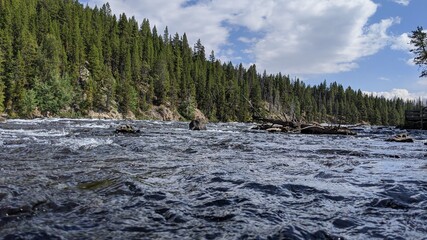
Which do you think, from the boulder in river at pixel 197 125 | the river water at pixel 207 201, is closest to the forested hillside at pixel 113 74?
the boulder in river at pixel 197 125

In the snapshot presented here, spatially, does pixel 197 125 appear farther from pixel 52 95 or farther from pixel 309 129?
pixel 52 95

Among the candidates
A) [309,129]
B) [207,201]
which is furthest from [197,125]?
[207,201]

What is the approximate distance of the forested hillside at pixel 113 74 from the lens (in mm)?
83188

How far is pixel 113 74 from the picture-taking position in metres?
132

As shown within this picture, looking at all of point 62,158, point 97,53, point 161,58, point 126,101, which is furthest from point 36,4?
point 62,158

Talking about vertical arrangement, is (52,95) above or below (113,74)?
below

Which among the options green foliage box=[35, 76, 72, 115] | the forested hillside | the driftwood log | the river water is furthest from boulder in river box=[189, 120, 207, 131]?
green foliage box=[35, 76, 72, 115]

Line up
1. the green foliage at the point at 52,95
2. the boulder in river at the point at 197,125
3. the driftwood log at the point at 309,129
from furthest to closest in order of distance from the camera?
the green foliage at the point at 52,95, the boulder in river at the point at 197,125, the driftwood log at the point at 309,129

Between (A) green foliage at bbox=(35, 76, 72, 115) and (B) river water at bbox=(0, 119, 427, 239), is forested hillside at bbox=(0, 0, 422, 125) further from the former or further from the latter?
(B) river water at bbox=(0, 119, 427, 239)

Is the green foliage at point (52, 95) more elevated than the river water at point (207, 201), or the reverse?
the green foliage at point (52, 95)

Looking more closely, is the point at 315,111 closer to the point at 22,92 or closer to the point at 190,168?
the point at 22,92

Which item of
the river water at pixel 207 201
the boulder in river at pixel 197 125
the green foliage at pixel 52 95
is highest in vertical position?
the green foliage at pixel 52 95

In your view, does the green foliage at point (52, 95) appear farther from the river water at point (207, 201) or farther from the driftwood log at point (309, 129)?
the river water at point (207, 201)

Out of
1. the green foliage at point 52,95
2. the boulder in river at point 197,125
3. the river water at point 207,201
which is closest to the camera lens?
the river water at point 207,201
